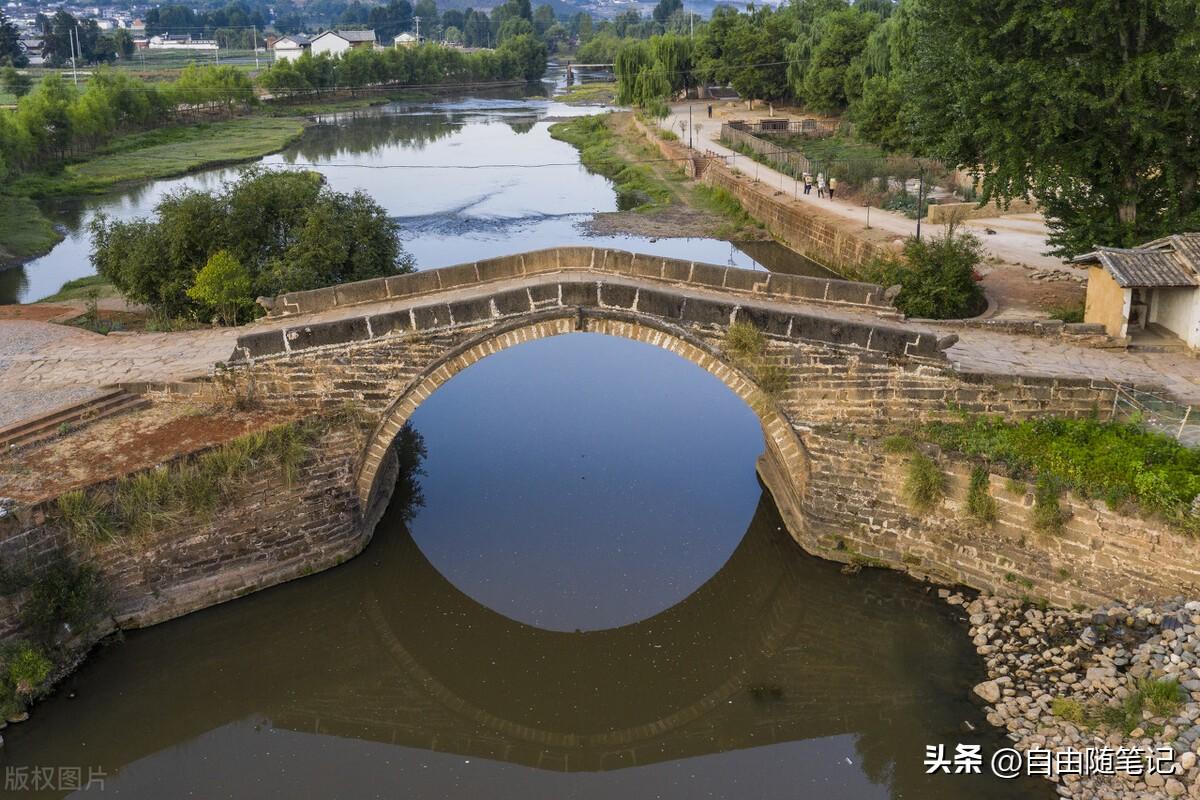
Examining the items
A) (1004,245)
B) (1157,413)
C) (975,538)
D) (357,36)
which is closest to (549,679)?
(975,538)

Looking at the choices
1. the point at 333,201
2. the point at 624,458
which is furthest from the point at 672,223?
the point at 624,458

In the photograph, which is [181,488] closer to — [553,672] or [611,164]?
[553,672]

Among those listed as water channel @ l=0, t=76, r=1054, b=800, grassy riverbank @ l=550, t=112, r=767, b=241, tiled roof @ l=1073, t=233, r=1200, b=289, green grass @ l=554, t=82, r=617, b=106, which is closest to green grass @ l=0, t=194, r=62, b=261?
grassy riverbank @ l=550, t=112, r=767, b=241

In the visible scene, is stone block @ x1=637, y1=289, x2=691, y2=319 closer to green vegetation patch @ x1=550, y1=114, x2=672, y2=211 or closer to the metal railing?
the metal railing

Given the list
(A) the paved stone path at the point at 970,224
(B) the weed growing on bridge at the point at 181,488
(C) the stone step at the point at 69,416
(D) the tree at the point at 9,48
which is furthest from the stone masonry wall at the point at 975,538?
(D) the tree at the point at 9,48

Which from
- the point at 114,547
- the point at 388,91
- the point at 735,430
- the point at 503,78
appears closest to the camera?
the point at 114,547

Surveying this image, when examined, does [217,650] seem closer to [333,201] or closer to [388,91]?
[333,201]

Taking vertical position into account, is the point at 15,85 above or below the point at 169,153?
above
